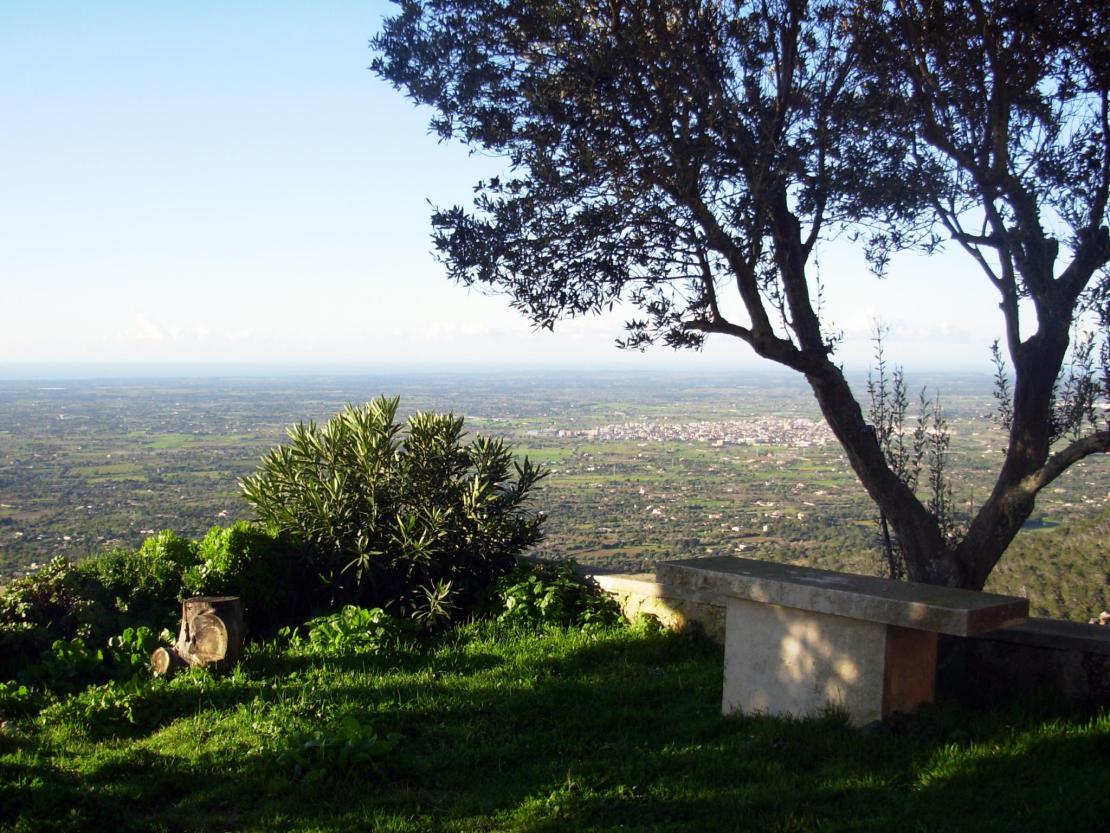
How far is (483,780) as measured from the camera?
5.30 m

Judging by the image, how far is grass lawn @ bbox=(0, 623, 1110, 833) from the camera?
457 cm

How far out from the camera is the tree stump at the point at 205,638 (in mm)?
7664

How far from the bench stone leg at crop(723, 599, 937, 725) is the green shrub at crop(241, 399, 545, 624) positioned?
3469mm

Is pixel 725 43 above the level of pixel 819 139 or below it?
above

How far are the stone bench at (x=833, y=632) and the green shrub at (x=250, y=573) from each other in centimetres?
434

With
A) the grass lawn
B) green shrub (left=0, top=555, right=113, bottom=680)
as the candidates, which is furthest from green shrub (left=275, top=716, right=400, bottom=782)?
green shrub (left=0, top=555, right=113, bottom=680)

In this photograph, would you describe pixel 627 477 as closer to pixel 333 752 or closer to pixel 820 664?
pixel 820 664

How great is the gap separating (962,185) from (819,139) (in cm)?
130

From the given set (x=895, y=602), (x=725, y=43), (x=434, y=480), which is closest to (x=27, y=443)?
(x=434, y=480)

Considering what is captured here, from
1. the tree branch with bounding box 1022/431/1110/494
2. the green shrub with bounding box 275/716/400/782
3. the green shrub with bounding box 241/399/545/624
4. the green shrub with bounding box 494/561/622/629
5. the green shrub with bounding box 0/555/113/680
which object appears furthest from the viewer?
the green shrub with bounding box 241/399/545/624

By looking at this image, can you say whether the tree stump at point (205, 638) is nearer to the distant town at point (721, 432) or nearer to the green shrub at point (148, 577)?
the green shrub at point (148, 577)

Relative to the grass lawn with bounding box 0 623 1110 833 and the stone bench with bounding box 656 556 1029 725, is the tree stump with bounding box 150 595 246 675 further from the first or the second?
the stone bench with bounding box 656 556 1029 725

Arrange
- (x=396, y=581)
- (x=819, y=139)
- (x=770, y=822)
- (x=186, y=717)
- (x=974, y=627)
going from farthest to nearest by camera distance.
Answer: (x=396, y=581), (x=819, y=139), (x=186, y=717), (x=974, y=627), (x=770, y=822)

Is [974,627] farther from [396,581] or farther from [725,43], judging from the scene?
[396,581]
